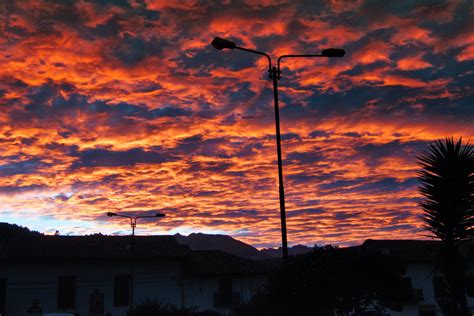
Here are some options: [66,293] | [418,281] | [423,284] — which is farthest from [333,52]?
[423,284]

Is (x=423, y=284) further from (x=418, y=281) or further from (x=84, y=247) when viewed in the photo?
(x=84, y=247)

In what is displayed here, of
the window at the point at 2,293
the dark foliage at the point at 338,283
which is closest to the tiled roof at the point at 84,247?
the window at the point at 2,293

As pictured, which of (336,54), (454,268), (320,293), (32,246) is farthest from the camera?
(32,246)

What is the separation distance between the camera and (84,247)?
41906mm

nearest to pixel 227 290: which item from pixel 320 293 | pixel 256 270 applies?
pixel 256 270

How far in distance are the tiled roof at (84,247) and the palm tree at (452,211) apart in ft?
113

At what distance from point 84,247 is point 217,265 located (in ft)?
40.2

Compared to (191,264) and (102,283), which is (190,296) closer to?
(191,264)

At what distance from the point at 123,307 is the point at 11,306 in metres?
8.98

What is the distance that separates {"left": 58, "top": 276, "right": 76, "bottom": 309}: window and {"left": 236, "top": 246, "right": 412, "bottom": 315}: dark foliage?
2957cm

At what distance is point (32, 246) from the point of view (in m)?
40.4

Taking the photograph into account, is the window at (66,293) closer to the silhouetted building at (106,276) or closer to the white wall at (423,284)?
the silhouetted building at (106,276)

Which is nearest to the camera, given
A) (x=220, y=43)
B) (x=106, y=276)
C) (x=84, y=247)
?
(x=220, y=43)

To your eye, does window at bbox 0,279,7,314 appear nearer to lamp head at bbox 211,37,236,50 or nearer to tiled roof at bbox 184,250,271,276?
tiled roof at bbox 184,250,271,276
